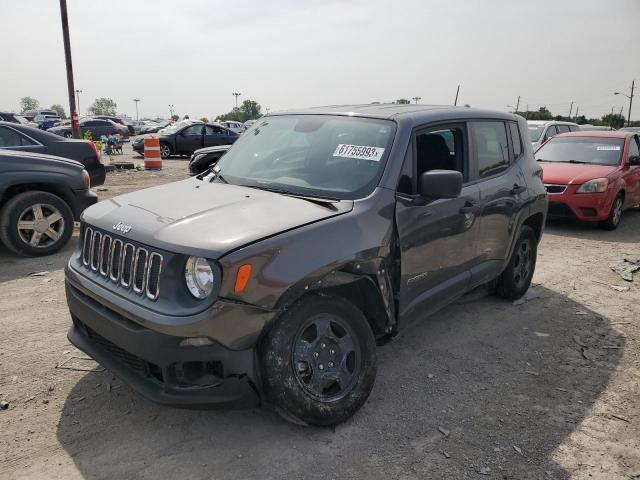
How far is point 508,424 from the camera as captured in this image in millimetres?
3135

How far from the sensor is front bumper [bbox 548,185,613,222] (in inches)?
330

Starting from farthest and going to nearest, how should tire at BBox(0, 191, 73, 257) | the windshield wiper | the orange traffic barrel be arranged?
1. the orange traffic barrel
2. tire at BBox(0, 191, 73, 257)
3. the windshield wiper

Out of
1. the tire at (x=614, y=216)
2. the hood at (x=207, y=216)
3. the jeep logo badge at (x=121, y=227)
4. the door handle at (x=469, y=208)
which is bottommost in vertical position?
the tire at (x=614, y=216)

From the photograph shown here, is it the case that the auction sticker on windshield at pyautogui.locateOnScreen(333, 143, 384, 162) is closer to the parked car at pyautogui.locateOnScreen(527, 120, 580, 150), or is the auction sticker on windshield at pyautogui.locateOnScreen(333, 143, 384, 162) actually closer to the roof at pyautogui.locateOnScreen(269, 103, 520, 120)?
the roof at pyautogui.locateOnScreen(269, 103, 520, 120)

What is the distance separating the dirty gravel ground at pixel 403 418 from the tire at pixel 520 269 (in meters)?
0.40

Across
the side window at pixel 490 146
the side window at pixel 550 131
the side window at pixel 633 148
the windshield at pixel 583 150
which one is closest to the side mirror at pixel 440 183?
the side window at pixel 490 146

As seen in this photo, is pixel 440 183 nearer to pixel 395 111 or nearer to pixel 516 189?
pixel 395 111

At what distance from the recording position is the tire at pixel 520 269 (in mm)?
5020

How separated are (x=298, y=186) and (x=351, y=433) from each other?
1.57 metres

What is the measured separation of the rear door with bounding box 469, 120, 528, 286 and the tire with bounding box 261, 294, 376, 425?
1.60m

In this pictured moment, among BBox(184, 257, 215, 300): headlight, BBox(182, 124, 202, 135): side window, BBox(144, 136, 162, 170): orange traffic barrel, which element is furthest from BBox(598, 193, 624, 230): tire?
BBox(182, 124, 202, 135): side window

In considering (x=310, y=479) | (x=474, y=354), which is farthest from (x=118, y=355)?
(x=474, y=354)

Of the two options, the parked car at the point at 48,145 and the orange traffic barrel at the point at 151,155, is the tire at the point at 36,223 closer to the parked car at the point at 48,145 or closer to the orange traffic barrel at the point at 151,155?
the parked car at the point at 48,145

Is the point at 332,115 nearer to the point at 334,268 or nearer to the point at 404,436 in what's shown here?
the point at 334,268
